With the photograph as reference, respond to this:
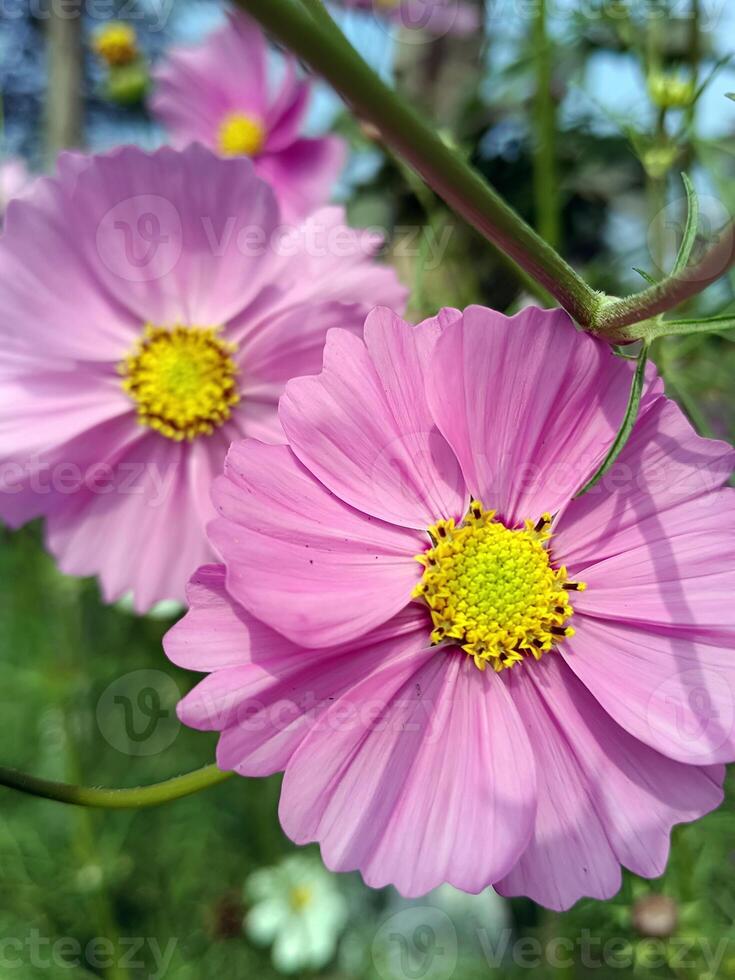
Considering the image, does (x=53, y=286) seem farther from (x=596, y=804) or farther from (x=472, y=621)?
(x=596, y=804)

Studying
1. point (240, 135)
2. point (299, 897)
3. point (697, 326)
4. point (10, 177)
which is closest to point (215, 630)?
point (697, 326)

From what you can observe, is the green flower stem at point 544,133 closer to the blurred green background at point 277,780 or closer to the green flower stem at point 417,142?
the blurred green background at point 277,780

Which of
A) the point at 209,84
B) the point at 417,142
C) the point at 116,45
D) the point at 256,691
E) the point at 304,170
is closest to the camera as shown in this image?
the point at 417,142

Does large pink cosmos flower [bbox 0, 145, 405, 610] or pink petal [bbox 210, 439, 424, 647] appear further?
large pink cosmos flower [bbox 0, 145, 405, 610]

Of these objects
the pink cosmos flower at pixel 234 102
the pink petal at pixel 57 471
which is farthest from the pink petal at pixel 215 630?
the pink cosmos flower at pixel 234 102

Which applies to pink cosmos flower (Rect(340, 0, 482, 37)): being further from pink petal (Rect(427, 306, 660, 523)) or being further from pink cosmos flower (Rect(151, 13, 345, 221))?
pink petal (Rect(427, 306, 660, 523))

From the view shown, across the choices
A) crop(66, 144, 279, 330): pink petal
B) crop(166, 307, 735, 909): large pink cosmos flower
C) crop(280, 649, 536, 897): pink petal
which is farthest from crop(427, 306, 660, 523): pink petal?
crop(66, 144, 279, 330): pink petal
